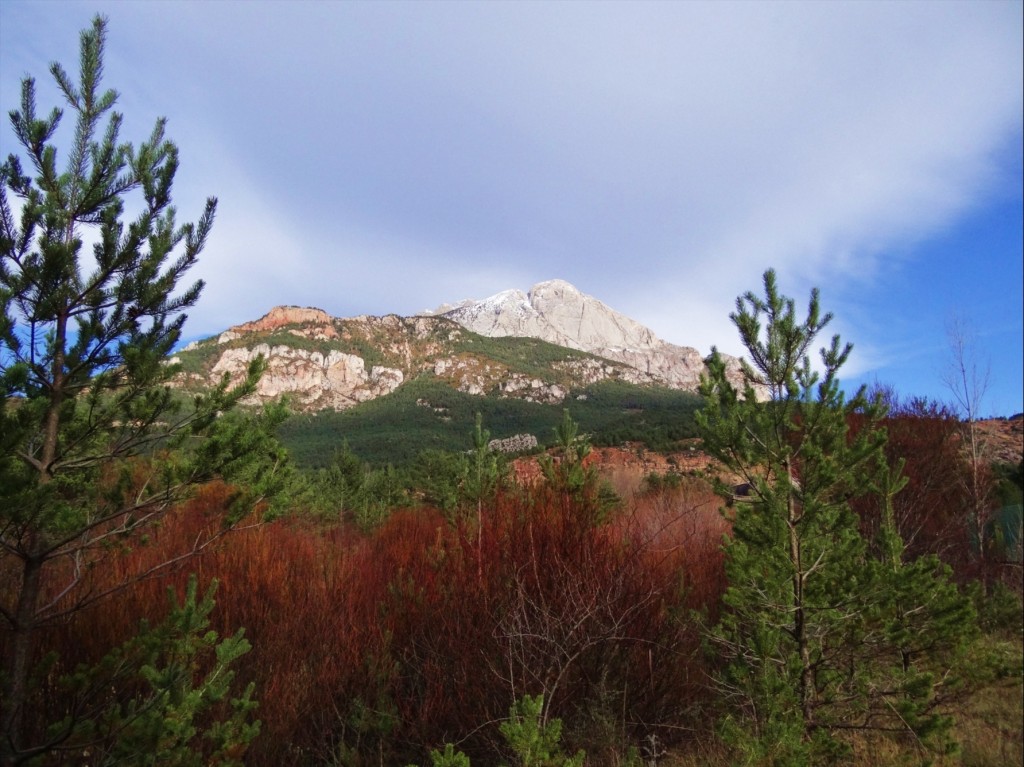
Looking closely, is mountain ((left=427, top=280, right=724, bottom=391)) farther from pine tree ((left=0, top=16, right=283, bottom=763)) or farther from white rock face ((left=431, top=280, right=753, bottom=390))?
pine tree ((left=0, top=16, right=283, bottom=763))

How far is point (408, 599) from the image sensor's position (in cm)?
523

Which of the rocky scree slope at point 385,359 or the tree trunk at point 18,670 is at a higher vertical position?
the rocky scree slope at point 385,359

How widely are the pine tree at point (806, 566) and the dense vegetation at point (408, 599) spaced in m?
0.02

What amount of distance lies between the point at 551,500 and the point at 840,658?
2.40 metres

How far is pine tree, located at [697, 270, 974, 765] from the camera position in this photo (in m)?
3.37

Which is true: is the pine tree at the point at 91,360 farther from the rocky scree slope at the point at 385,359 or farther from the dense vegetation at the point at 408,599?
the rocky scree slope at the point at 385,359

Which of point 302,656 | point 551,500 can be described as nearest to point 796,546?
point 551,500

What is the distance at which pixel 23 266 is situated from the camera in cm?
270

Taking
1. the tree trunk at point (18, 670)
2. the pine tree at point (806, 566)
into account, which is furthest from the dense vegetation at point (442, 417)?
the tree trunk at point (18, 670)

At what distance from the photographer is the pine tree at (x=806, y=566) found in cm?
337

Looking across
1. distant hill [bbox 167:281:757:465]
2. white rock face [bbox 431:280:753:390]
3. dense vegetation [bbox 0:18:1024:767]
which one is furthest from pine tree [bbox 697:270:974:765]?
white rock face [bbox 431:280:753:390]

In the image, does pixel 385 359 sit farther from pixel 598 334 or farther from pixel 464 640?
pixel 464 640

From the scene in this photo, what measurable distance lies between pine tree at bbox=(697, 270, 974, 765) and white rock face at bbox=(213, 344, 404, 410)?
93.4m

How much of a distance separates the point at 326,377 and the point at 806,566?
348 feet
